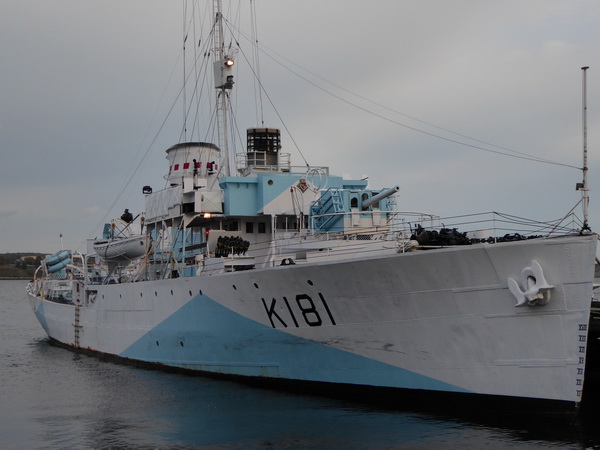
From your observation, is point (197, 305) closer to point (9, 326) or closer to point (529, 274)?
point (529, 274)

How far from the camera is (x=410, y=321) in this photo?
48.7ft

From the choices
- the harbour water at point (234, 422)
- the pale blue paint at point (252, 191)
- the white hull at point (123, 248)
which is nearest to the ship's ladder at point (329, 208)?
the pale blue paint at point (252, 191)

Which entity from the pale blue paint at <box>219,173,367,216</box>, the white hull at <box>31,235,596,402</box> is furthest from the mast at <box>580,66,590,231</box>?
the pale blue paint at <box>219,173,367,216</box>

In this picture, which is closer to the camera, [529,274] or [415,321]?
[529,274]

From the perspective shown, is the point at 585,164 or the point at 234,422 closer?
the point at 585,164

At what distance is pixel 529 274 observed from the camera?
13.3m

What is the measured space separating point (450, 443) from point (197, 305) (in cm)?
904

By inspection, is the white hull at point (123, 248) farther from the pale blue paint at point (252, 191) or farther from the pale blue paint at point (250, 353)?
the pale blue paint at point (252, 191)

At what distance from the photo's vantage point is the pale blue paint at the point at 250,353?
15.6m

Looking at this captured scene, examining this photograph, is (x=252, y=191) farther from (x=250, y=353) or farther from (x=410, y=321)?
(x=410, y=321)

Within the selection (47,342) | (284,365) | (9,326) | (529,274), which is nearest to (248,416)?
(284,365)

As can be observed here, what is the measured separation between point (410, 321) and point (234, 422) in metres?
4.44

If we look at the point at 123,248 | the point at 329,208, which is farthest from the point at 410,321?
the point at 123,248

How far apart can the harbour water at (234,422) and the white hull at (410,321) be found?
65 cm
